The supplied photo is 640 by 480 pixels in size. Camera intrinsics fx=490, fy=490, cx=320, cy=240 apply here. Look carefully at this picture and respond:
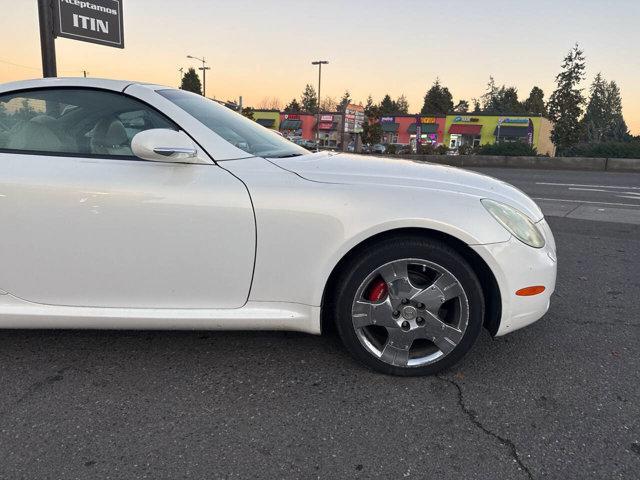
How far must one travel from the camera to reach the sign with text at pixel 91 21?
7.25m

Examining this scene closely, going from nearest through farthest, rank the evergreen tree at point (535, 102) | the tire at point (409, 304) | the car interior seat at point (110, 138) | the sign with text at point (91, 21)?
the tire at point (409, 304) < the car interior seat at point (110, 138) < the sign with text at point (91, 21) < the evergreen tree at point (535, 102)

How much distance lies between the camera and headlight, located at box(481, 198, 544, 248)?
2.43 metres

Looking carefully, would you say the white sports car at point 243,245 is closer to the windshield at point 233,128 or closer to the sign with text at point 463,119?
the windshield at point 233,128

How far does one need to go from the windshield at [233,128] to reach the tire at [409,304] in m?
0.89

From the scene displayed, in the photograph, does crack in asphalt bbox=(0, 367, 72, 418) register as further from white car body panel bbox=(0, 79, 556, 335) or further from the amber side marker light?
the amber side marker light

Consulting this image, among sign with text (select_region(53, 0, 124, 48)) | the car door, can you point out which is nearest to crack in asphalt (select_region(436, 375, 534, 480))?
the car door

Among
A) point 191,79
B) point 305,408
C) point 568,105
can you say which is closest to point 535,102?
point 568,105

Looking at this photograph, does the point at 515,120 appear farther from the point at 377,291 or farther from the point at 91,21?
the point at 377,291

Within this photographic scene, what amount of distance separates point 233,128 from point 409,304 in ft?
4.69

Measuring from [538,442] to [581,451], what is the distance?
6.2 inches

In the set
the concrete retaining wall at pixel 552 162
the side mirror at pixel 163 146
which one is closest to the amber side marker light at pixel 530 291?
the side mirror at pixel 163 146

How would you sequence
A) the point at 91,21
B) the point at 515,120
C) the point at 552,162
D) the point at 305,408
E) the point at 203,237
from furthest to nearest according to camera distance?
1. the point at 515,120
2. the point at 552,162
3. the point at 91,21
4. the point at 203,237
5. the point at 305,408

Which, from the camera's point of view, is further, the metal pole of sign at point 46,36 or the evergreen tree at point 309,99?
the evergreen tree at point 309,99

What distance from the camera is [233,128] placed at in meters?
2.87
